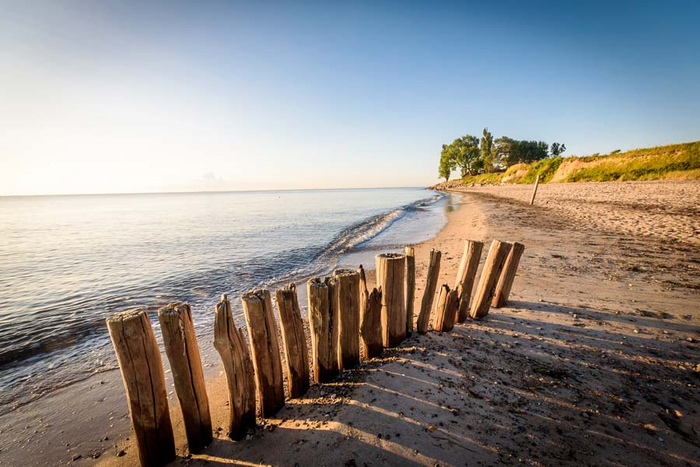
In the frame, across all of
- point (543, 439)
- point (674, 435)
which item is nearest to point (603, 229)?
point (674, 435)

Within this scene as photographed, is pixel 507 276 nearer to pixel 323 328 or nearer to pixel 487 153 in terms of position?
pixel 323 328

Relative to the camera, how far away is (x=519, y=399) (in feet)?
9.69

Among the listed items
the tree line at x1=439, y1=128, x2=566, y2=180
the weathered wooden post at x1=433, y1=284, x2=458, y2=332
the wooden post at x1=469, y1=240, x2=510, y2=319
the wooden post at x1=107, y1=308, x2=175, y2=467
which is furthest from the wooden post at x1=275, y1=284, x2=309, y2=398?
the tree line at x1=439, y1=128, x2=566, y2=180

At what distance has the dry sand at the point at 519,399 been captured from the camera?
7.90ft

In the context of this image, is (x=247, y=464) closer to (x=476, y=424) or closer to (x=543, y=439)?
(x=476, y=424)

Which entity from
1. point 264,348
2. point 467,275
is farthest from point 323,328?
point 467,275

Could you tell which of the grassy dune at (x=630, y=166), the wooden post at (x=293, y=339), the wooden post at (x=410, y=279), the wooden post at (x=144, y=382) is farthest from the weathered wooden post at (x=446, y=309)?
the grassy dune at (x=630, y=166)

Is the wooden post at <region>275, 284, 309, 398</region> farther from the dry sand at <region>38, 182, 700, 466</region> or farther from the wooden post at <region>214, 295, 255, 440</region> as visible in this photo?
the wooden post at <region>214, 295, 255, 440</region>

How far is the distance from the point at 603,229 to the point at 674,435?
12731mm

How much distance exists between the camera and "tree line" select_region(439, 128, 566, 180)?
77031 mm

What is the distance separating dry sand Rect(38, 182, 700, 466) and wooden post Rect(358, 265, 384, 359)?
20 centimetres

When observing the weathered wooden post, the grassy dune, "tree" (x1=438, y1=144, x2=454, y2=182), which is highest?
"tree" (x1=438, y1=144, x2=454, y2=182)

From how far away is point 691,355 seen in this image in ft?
12.0

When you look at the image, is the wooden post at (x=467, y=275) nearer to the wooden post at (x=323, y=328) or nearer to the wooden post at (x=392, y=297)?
the wooden post at (x=392, y=297)
